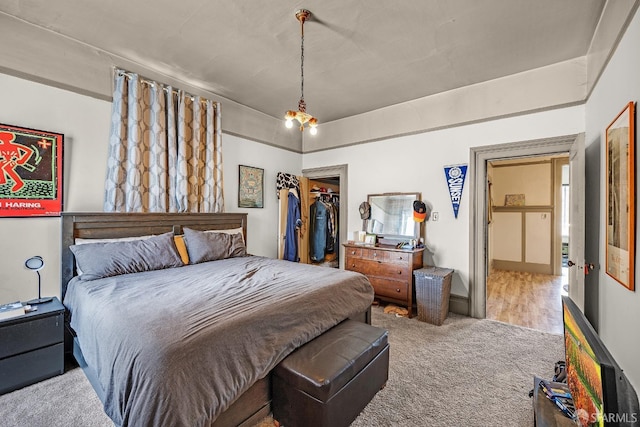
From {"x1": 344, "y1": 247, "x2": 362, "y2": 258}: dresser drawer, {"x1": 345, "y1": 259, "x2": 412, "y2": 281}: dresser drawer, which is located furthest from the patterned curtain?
{"x1": 345, "y1": 259, "x2": 412, "y2": 281}: dresser drawer

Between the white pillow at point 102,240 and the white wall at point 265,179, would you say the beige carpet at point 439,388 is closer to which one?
the white pillow at point 102,240

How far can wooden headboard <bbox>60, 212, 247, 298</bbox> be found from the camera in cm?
262

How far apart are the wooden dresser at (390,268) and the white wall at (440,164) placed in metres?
0.45

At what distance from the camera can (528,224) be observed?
6.11m

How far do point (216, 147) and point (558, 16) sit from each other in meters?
3.74

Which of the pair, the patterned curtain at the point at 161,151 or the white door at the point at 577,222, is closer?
the white door at the point at 577,222

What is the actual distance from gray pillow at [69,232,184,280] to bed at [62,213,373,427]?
16 mm

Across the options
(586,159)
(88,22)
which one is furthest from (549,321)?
(88,22)

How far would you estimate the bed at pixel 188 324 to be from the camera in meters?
1.27

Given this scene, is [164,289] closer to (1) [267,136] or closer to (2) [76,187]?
(2) [76,187]

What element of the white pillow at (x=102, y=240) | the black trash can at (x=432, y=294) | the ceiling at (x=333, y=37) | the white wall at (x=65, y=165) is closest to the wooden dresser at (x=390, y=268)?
the black trash can at (x=432, y=294)

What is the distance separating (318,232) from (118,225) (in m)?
3.53

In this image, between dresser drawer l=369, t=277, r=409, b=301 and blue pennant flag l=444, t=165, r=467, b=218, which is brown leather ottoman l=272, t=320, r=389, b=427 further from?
blue pennant flag l=444, t=165, r=467, b=218

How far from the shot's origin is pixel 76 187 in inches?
110
